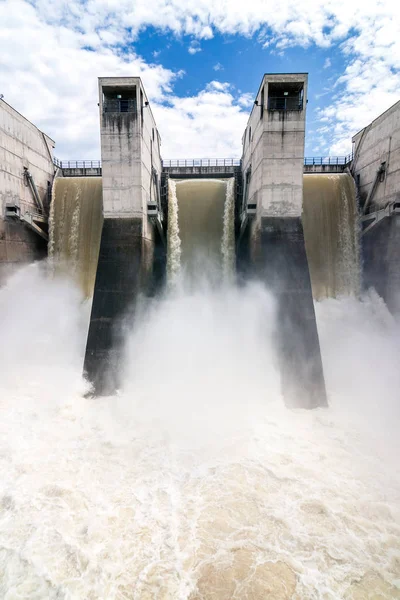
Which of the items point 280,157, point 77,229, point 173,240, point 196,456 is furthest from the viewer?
point 77,229

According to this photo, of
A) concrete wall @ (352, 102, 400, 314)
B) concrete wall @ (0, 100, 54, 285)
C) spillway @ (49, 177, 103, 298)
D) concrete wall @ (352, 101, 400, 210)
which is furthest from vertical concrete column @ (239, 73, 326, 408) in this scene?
concrete wall @ (0, 100, 54, 285)

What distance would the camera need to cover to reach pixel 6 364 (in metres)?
12.7

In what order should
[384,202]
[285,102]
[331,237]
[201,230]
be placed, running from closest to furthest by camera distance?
1. [285,102]
2. [384,202]
3. [331,237]
4. [201,230]

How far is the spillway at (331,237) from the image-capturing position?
48.8 feet

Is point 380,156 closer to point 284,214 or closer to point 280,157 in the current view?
point 280,157

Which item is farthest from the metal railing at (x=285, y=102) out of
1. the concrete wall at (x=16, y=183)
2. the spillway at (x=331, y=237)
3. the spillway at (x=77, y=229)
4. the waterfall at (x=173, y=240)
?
the concrete wall at (x=16, y=183)

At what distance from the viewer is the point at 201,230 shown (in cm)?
1564

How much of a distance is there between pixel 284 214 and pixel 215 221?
3.84 m

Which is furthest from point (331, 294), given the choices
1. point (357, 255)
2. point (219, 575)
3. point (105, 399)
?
point (219, 575)

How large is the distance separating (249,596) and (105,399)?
7566 mm

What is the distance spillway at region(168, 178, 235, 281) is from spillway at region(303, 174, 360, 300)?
3.66 metres

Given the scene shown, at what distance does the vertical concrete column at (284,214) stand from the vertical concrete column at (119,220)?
473 cm

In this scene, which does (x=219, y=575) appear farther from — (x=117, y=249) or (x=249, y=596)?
(x=117, y=249)

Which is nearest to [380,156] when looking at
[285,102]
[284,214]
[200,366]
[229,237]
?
[285,102]
